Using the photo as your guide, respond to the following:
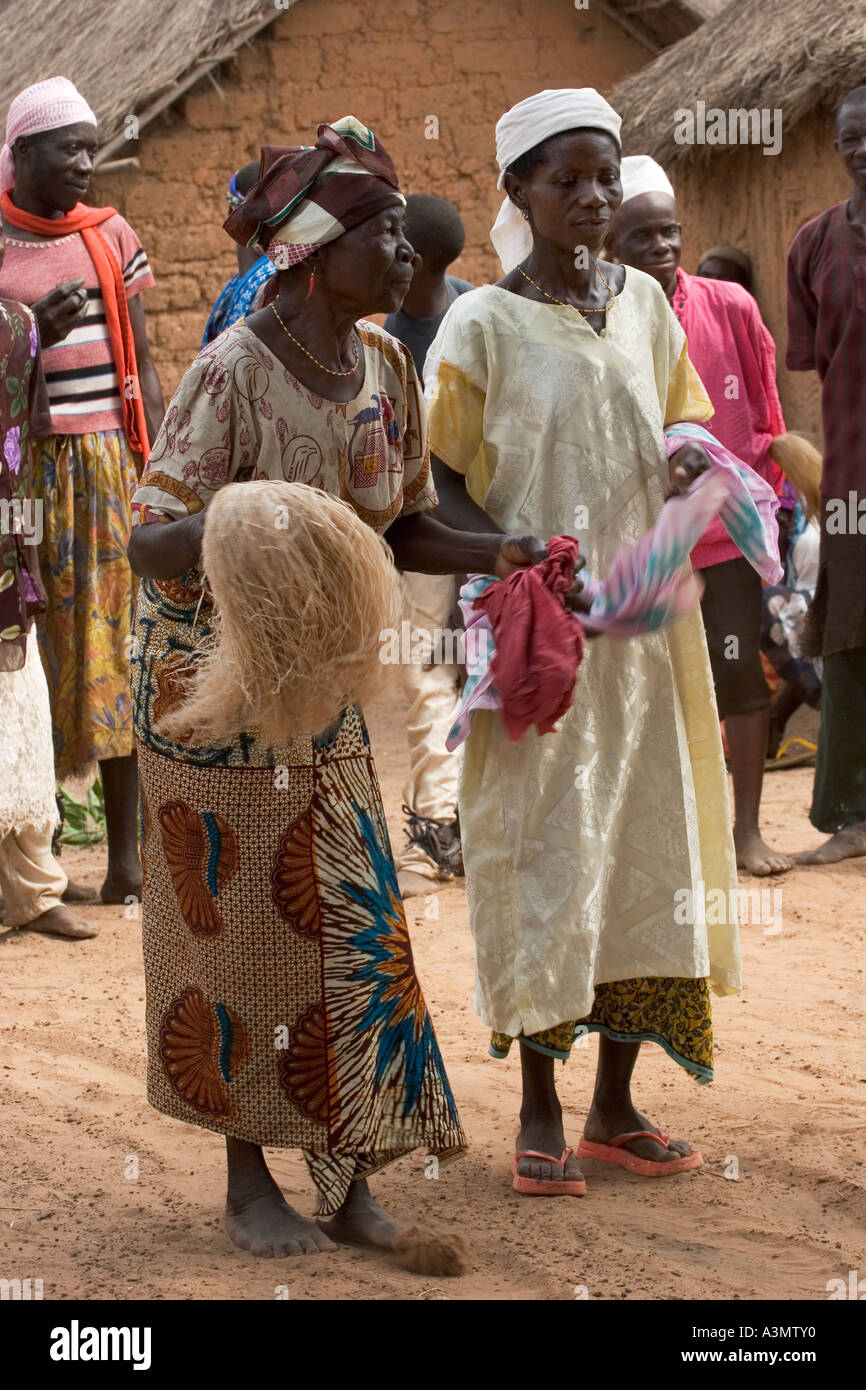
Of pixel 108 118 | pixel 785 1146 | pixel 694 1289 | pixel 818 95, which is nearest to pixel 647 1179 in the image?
pixel 785 1146

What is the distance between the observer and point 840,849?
661 cm

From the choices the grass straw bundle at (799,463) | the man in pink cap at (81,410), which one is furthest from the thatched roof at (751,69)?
the man in pink cap at (81,410)

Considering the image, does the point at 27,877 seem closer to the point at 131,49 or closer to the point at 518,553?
the point at 518,553

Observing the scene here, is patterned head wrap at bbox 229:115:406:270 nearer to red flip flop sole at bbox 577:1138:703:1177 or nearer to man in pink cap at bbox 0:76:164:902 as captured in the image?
red flip flop sole at bbox 577:1138:703:1177

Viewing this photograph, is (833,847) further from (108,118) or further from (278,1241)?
(108,118)

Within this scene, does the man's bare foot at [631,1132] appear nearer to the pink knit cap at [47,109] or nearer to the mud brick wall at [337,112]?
the pink knit cap at [47,109]

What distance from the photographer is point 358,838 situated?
321 cm

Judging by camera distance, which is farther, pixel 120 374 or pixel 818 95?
pixel 818 95

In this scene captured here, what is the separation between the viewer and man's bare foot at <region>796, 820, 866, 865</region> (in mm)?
6574

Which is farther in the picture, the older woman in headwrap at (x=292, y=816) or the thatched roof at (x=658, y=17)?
the thatched roof at (x=658, y=17)

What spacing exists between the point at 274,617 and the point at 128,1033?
239 cm

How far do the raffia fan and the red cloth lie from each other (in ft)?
1.05

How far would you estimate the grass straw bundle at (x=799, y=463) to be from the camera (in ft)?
21.0

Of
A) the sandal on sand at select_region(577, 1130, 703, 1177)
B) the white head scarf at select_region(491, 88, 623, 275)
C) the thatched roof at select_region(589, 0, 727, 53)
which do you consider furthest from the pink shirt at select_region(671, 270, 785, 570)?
the thatched roof at select_region(589, 0, 727, 53)
